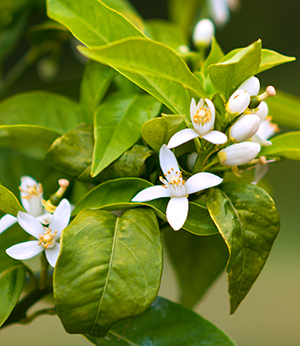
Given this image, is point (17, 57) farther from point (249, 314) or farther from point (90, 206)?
point (90, 206)

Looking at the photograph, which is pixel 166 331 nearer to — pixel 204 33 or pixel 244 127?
pixel 244 127

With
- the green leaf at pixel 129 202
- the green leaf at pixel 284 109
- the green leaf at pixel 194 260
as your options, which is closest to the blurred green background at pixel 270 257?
the green leaf at pixel 194 260

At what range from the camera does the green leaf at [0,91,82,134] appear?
49cm

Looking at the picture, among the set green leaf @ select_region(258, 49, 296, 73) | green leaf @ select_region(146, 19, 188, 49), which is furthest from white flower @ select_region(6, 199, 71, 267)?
green leaf @ select_region(146, 19, 188, 49)

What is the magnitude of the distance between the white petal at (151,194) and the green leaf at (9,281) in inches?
4.4

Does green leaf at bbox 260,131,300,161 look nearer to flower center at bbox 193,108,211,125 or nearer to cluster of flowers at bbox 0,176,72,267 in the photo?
flower center at bbox 193,108,211,125

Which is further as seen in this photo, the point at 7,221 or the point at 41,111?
the point at 41,111

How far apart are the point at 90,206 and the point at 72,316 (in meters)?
0.10

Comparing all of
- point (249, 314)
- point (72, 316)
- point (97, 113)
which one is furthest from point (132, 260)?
point (249, 314)

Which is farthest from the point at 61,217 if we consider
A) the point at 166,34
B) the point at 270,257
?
the point at 270,257

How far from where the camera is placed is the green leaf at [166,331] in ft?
1.28

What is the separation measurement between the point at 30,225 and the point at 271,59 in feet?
0.87

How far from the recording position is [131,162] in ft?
1.22

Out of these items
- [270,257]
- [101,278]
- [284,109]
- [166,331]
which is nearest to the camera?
[101,278]
